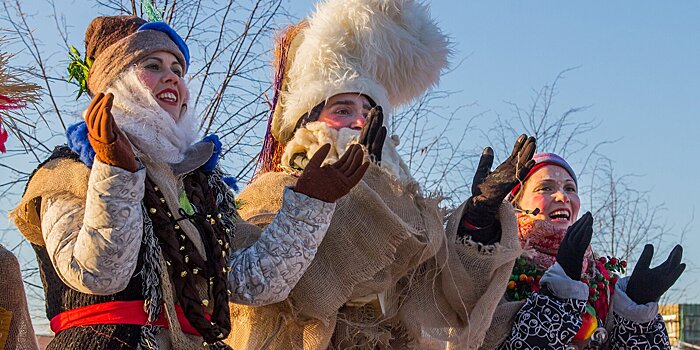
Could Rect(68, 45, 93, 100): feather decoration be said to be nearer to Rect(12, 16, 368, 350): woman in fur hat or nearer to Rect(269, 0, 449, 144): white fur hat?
Rect(12, 16, 368, 350): woman in fur hat

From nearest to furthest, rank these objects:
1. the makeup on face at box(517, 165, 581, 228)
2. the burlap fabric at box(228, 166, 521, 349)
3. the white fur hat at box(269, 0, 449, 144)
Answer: the burlap fabric at box(228, 166, 521, 349), the white fur hat at box(269, 0, 449, 144), the makeup on face at box(517, 165, 581, 228)

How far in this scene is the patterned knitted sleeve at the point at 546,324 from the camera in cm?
402

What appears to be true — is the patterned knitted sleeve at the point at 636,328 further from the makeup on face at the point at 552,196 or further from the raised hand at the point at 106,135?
the raised hand at the point at 106,135

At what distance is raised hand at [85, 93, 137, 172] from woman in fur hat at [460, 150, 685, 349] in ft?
5.30

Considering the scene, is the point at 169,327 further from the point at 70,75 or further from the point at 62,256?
the point at 70,75

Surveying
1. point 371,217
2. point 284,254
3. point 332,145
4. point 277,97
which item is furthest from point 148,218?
point 277,97

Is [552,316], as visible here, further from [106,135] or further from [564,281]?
[106,135]

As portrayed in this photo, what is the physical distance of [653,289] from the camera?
4.36 metres

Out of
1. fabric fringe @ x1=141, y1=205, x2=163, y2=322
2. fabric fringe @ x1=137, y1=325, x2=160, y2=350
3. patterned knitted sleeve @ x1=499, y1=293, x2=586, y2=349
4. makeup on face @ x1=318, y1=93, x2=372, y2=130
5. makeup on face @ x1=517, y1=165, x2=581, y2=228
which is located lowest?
fabric fringe @ x1=137, y1=325, x2=160, y2=350

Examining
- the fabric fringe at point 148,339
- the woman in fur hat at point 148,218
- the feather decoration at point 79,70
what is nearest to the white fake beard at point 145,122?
the woman in fur hat at point 148,218

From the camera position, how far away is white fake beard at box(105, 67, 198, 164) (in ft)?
10.1

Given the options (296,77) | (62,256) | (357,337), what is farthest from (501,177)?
(62,256)

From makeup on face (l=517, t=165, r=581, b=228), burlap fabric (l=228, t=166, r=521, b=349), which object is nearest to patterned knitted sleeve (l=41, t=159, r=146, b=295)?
burlap fabric (l=228, t=166, r=521, b=349)

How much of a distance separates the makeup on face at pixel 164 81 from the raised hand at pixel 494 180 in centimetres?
124
